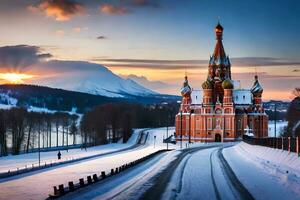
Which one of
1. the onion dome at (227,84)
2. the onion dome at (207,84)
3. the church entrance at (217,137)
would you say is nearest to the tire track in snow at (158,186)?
the church entrance at (217,137)

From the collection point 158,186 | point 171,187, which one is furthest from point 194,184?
point 158,186

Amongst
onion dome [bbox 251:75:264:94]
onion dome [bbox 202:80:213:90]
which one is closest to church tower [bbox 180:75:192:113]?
onion dome [bbox 202:80:213:90]

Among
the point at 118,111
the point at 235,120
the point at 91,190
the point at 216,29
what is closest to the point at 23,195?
the point at 91,190

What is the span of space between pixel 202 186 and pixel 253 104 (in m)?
115

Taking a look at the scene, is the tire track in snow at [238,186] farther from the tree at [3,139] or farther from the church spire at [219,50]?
the church spire at [219,50]

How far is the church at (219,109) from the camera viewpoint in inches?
5527

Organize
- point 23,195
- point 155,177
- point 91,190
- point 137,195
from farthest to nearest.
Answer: point 155,177, point 23,195, point 91,190, point 137,195

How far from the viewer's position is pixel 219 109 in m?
142

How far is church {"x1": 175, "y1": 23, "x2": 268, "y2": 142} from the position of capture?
140m

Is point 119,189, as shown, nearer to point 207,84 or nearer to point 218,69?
point 207,84

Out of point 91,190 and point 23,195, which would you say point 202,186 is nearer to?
point 91,190

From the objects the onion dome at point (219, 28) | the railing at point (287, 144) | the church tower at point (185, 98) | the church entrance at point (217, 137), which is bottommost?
the church entrance at point (217, 137)

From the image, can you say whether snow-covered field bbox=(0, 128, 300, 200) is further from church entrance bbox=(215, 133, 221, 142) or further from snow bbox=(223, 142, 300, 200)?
church entrance bbox=(215, 133, 221, 142)

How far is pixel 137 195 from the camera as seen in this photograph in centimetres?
2956
